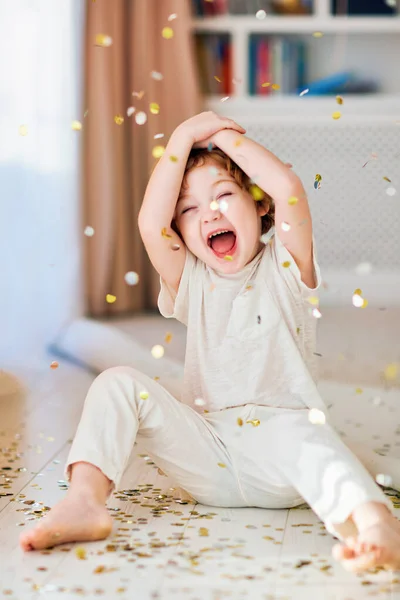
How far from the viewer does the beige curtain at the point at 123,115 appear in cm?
442

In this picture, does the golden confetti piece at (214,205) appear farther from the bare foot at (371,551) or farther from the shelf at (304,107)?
the shelf at (304,107)

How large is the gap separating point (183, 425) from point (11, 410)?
1.00m

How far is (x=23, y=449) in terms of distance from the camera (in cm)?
202

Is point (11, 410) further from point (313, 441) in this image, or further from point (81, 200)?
point (81, 200)

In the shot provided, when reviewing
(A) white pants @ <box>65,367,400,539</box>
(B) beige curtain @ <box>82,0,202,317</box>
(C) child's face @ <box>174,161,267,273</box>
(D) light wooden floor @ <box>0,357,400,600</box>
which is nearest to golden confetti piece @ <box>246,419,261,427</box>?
(A) white pants @ <box>65,367,400,539</box>

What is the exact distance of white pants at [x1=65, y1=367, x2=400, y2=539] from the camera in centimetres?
146

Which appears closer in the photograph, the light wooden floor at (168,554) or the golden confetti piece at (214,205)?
the light wooden floor at (168,554)

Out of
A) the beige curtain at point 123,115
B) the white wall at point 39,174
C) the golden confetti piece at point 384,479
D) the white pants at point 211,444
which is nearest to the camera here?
the white pants at point 211,444

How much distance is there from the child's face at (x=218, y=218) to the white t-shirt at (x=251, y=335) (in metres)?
0.04

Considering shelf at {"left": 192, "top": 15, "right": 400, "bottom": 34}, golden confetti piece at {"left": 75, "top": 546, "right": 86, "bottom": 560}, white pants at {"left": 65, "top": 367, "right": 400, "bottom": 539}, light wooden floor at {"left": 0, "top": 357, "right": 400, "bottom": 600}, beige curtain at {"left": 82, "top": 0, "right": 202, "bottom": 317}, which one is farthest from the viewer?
shelf at {"left": 192, "top": 15, "right": 400, "bottom": 34}

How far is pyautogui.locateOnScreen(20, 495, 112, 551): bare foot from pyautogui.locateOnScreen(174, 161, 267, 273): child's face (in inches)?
19.9

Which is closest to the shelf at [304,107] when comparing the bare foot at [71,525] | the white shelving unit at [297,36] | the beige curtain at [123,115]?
the white shelving unit at [297,36]

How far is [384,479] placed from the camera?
163cm

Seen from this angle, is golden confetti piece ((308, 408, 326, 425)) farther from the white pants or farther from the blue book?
the blue book
